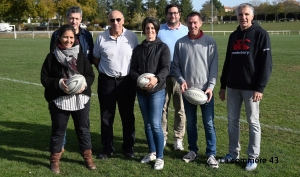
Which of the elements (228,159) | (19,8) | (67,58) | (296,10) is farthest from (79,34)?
(296,10)

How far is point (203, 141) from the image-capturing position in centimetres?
615

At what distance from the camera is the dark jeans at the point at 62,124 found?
15.8 feet

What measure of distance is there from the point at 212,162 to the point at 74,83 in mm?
2153

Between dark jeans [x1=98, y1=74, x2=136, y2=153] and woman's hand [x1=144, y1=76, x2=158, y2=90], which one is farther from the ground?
woman's hand [x1=144, y1=76, x2=158, y2=90]

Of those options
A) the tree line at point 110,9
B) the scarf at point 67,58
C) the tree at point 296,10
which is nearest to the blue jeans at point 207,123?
the scarf at point 67,58

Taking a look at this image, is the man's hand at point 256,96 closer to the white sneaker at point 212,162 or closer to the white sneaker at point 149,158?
the white sneaker at point 212,162

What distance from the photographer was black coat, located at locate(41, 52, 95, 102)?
4.64 meters

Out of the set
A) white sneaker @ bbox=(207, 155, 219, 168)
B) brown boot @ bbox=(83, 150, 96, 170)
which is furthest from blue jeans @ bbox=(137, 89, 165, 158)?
brown boot @ bbox=(83, 150, 96, 170)

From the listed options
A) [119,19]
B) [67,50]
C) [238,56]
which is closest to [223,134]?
[238,56]

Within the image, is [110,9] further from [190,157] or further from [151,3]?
[190,157]

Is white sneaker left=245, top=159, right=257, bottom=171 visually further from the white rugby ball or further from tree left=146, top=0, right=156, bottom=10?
tree left=146, top=0, right=156, bottom=10

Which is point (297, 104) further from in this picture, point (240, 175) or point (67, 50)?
point (67, 50)

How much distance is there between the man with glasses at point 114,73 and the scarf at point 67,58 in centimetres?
56

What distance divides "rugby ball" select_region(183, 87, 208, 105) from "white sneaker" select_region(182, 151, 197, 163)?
0.86 m
